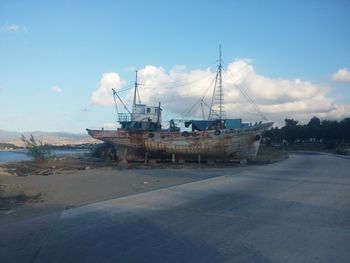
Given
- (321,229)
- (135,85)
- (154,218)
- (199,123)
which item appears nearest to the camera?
(321,229)

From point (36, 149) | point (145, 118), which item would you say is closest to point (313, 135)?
point (145, 118)

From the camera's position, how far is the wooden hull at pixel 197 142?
3544 cm

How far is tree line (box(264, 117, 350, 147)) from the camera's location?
83.9 m

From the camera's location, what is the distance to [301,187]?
1523cm

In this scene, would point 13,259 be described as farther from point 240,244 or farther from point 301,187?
point 301,187

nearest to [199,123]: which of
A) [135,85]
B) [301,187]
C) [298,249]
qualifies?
[135,85]

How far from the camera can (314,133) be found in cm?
9119

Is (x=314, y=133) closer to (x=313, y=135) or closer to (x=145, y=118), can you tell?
(x=313, y=135)

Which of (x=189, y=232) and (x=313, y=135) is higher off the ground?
(x=313, y=135)

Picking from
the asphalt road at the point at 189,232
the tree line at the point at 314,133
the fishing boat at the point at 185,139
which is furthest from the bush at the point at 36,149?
the tree line at the point at 314,133

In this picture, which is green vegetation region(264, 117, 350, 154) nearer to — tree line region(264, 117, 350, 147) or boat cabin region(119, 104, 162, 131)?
tree line region(264, 117, 350, 147)

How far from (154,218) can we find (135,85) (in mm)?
36385

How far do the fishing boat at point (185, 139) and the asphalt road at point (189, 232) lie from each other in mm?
23034

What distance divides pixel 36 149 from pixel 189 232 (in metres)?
30.7
